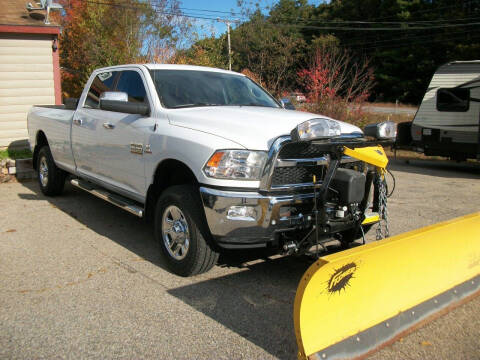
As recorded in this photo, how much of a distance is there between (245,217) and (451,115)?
396 inches

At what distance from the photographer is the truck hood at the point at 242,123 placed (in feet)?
12.8

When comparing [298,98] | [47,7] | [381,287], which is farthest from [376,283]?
[298,98]

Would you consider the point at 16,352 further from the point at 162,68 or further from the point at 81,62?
the point at 81,62

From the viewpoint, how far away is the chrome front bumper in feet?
12.4

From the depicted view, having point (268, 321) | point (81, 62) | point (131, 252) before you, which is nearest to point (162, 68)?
point (131, 252)

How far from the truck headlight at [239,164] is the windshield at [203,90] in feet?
4.10

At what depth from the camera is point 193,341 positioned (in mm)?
3283

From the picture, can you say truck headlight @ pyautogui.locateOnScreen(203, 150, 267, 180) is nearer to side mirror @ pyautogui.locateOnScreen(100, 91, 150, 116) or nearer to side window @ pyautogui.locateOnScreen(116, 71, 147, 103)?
side mirror @ pyautogui.locateOnScreen(100, 91, 150, 116)

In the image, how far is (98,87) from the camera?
246 inches

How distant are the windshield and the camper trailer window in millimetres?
7970

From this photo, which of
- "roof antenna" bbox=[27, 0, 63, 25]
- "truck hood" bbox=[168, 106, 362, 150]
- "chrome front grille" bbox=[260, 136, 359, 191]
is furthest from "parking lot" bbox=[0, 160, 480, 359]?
"roof antenna" bbox=[27, 0, 63, 25]

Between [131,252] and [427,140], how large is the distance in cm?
989

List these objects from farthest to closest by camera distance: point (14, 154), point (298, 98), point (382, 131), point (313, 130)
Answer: point (298, 98) → point (14, 154) → point (382, 131) → point (313, 130)

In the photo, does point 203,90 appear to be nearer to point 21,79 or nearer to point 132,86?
point 132,86
